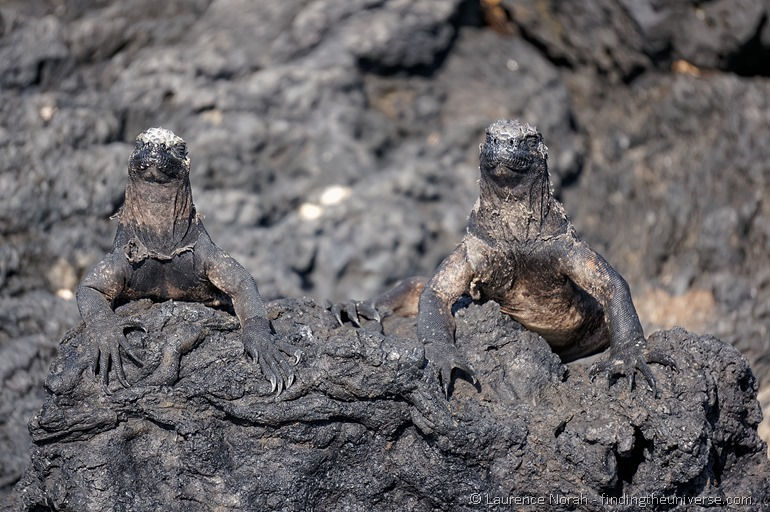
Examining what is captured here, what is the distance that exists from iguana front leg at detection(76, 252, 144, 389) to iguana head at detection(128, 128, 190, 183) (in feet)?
1.47

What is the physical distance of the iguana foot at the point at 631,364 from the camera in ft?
16.9

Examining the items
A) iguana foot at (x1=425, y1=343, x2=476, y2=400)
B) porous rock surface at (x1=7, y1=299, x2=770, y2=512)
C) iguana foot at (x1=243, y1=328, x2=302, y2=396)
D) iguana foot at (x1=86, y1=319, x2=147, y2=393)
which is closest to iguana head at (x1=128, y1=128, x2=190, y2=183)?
porous rock surface at (x1=7, y1=299, x2=770, y2=512)

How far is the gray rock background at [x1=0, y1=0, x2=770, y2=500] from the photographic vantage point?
851 cm

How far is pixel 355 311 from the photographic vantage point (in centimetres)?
587

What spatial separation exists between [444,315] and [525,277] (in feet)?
1.75

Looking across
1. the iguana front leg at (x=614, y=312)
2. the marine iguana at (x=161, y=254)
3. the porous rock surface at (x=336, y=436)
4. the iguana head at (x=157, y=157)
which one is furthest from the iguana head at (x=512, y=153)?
the iguana head at (x=157, y=157)

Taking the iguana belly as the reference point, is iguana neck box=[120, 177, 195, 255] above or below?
above

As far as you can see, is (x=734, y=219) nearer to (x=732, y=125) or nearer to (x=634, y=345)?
(x=732, y=125)

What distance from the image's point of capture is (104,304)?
5.33 metres

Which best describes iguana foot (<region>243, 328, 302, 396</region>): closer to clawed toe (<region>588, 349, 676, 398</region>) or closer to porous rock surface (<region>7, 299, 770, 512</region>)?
porous rock surface (<region>7, 299, 770, 512</region>)

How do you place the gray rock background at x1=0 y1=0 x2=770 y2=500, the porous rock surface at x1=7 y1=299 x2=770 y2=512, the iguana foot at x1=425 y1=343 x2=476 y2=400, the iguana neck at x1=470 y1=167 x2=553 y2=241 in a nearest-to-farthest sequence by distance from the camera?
the porous rock surface at x1=7 y1=299 x2=770 y2=512 < the iguana foot at x1=425 y1=343 x2=476 y2=400 < the iguana neck at x1=470 y1=167 x2=553 y2=241 < the gray rock background at x1=0 y1=0 x2=770 y2=500

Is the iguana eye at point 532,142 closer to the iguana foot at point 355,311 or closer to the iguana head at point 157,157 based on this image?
the iguana foot at point 355,311

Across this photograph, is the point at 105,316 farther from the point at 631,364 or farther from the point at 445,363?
the point at 631,364

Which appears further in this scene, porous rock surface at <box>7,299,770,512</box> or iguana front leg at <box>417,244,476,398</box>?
iguana front leg at <box>417,244,476,398</box>
